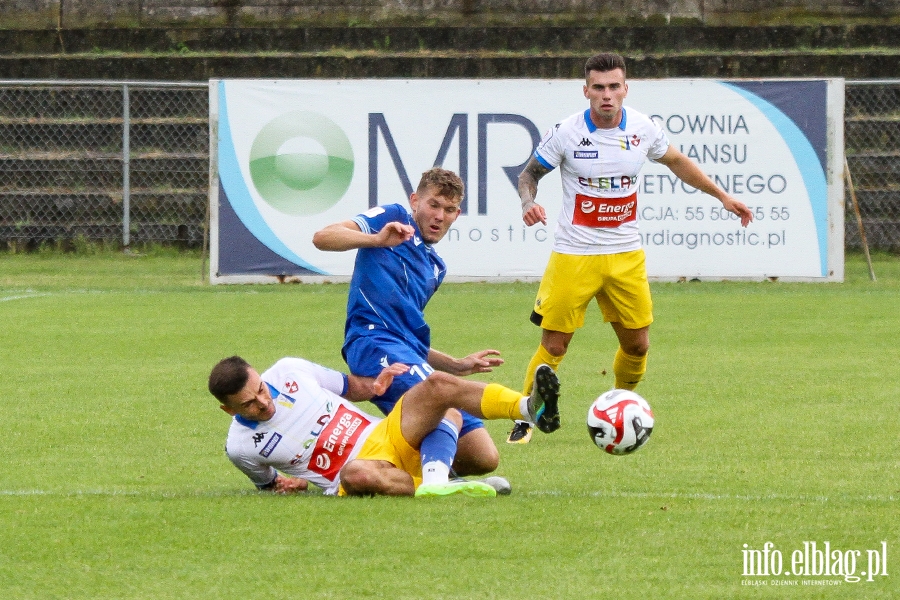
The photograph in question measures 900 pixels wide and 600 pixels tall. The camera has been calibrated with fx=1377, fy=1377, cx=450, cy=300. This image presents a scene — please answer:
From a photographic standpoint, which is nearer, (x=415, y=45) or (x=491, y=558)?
(x=491, y=558)

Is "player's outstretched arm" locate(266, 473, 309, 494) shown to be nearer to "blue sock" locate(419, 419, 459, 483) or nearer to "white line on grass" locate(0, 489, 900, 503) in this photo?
"white line on grass" locate(0, 489, 900, 503)

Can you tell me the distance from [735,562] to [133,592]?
196 cm

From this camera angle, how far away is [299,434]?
5.77 m

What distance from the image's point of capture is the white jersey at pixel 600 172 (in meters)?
7.91

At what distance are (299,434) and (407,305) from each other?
1.02 metres

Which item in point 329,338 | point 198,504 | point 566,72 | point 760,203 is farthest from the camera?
point 566,72

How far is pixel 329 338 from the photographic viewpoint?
1140 centimetres

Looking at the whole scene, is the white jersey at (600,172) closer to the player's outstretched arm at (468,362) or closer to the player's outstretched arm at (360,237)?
the player's outstretched arm at (468,362)

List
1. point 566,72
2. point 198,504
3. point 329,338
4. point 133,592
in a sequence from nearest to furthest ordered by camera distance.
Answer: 1. point 133,592
2. point 198,504
3. point 329,338
4. point 566,72

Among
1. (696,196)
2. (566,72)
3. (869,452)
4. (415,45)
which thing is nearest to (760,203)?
(696,196)

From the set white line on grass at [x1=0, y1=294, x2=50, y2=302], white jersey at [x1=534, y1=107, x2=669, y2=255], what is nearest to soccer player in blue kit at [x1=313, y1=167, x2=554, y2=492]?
white jersey at [x1=534, y1=107, x2=669, y2=255]

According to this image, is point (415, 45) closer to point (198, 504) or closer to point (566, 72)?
point (566, 72)

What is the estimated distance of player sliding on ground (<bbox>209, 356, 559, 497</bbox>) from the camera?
5605mm

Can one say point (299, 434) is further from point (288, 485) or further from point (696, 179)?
point (696, 179)
